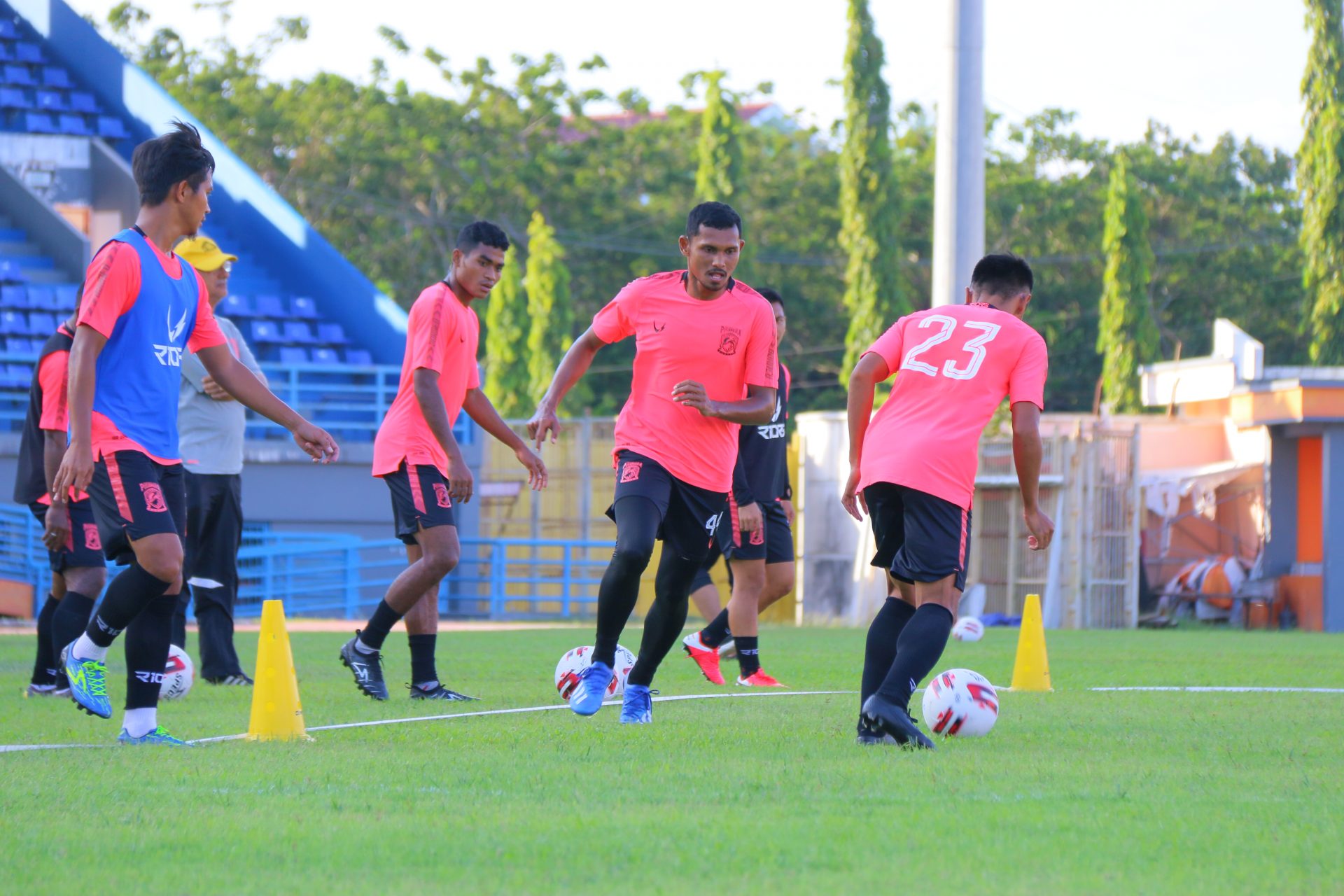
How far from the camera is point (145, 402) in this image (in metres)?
6.21

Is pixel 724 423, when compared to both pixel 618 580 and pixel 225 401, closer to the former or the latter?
pixel 618 580

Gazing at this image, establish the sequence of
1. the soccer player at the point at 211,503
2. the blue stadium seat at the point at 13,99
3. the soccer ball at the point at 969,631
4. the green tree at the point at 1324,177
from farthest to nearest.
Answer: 1. the green tree at the point at 1324,177
2. the blue stadium seat at the point at 13,99
3. the soccer ball at the point at 969,631
4. the soccer player at the point at 211,503

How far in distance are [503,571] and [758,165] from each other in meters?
23.4

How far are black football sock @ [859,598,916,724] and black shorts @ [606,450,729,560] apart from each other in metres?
0.80

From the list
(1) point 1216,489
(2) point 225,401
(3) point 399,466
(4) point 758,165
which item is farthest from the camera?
(4) point 758,165

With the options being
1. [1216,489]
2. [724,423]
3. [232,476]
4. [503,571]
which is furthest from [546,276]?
[724,423]

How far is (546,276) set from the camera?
35906mm

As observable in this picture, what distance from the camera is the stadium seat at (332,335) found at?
28391 mm

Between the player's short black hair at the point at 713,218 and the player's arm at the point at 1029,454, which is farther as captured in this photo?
the player's short black hair at the point at 713,218

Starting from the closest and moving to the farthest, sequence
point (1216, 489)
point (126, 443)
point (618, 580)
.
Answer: point (126, 443), point (618, 580), point (1216, 489)

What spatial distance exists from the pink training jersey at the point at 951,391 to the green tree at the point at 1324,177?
34093mm

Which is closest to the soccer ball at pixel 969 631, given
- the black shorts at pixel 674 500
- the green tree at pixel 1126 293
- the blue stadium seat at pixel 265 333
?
the black shorts at pixel 674 500

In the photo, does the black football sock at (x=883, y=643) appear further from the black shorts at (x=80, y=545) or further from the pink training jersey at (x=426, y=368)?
the black shorts at (x=80, y=545)

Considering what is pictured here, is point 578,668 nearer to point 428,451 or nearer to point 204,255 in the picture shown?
point 428,451
